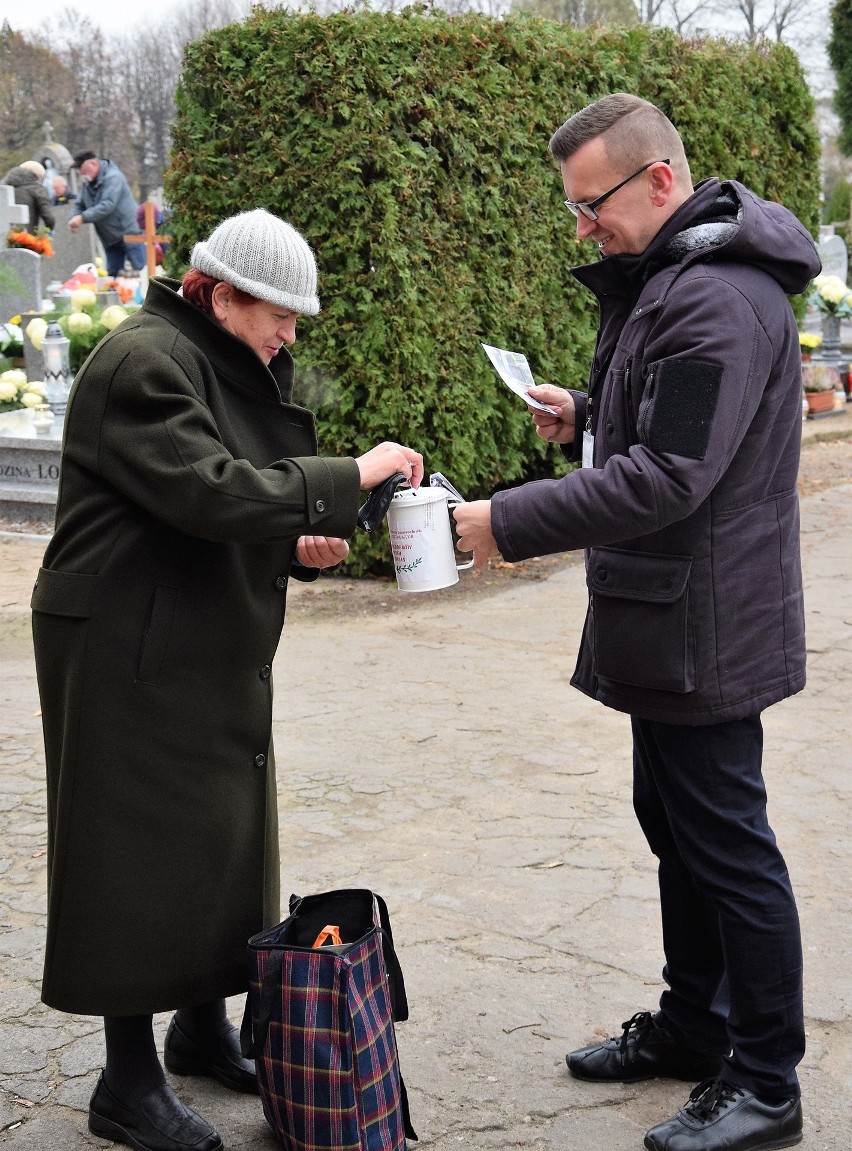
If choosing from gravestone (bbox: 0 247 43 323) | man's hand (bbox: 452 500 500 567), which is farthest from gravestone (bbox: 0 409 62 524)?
man's hand (bbox: 452 500 500 567)

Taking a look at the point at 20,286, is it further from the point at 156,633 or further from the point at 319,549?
the point at 156,633

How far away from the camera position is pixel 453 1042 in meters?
3.01

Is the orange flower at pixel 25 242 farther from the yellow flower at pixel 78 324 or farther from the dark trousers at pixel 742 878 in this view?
the dark trousers at pixel 742 878

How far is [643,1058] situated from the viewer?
9.37 feet

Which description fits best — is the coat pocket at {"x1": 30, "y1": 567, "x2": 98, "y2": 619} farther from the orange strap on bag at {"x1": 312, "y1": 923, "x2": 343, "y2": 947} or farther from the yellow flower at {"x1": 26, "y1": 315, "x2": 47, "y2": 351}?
the yellow flower at {"x1": 26, "y1": 315, "x2": 47, "y2": 351}

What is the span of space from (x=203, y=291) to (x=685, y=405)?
93 cm

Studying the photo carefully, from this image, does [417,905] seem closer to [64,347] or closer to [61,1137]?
[61,1137]

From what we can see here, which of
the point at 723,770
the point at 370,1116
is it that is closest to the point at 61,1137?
the point at 370,1116

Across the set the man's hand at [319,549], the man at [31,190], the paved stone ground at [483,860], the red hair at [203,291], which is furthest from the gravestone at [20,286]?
the red hair at [203,291]

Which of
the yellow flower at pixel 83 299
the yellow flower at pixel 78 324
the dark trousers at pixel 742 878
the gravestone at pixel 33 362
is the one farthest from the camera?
the yellow flower at pixel 83 299

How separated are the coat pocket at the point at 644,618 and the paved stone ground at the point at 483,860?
0.96 metres

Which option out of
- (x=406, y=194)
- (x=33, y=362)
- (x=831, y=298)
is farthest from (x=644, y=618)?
(x=831, y=298)

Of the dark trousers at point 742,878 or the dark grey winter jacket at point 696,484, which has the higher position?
the dark grey winter jacket at point 696,484

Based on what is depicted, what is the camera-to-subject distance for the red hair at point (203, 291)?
2.49 meters
